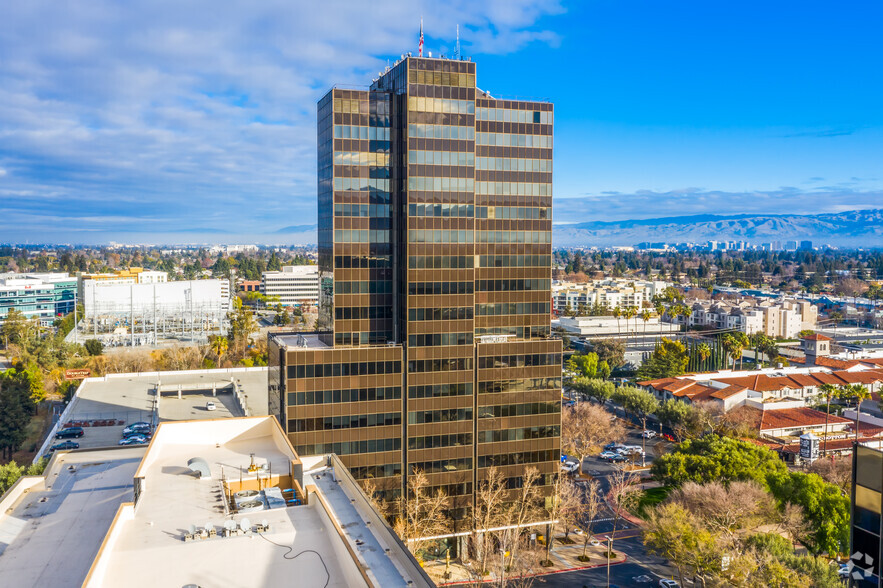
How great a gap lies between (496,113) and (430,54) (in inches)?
317

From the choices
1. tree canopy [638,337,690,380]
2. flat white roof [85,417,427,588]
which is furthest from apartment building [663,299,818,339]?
flat white roof [85,417,427,588]

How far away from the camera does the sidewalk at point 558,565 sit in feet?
179

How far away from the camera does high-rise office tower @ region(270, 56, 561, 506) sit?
55.0 m

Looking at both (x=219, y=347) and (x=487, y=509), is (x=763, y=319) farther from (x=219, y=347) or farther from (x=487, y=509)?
(x=487, y=509)

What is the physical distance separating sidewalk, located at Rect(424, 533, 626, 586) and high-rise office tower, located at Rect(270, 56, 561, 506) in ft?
18.9

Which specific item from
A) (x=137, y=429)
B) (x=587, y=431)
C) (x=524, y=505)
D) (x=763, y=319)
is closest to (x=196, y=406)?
(x=137, y=429)

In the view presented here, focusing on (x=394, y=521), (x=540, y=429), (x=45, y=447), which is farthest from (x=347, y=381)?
(x=45, y=447)

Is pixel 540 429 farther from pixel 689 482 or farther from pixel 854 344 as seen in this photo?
pixel 854 344

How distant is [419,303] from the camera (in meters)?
56.1

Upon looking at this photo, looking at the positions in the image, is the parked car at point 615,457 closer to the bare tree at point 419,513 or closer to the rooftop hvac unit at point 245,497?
the bare tree at point 419,513

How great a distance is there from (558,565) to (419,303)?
2611cm

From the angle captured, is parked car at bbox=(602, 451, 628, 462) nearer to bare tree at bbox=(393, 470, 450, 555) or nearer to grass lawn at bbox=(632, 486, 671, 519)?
grass lawn at bbox=(632, 486, 671, 519)

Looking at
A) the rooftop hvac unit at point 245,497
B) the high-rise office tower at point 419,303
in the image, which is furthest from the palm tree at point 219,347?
the rooftop hvac unit at point 245,497

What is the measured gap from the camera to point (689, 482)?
56.6 metres
